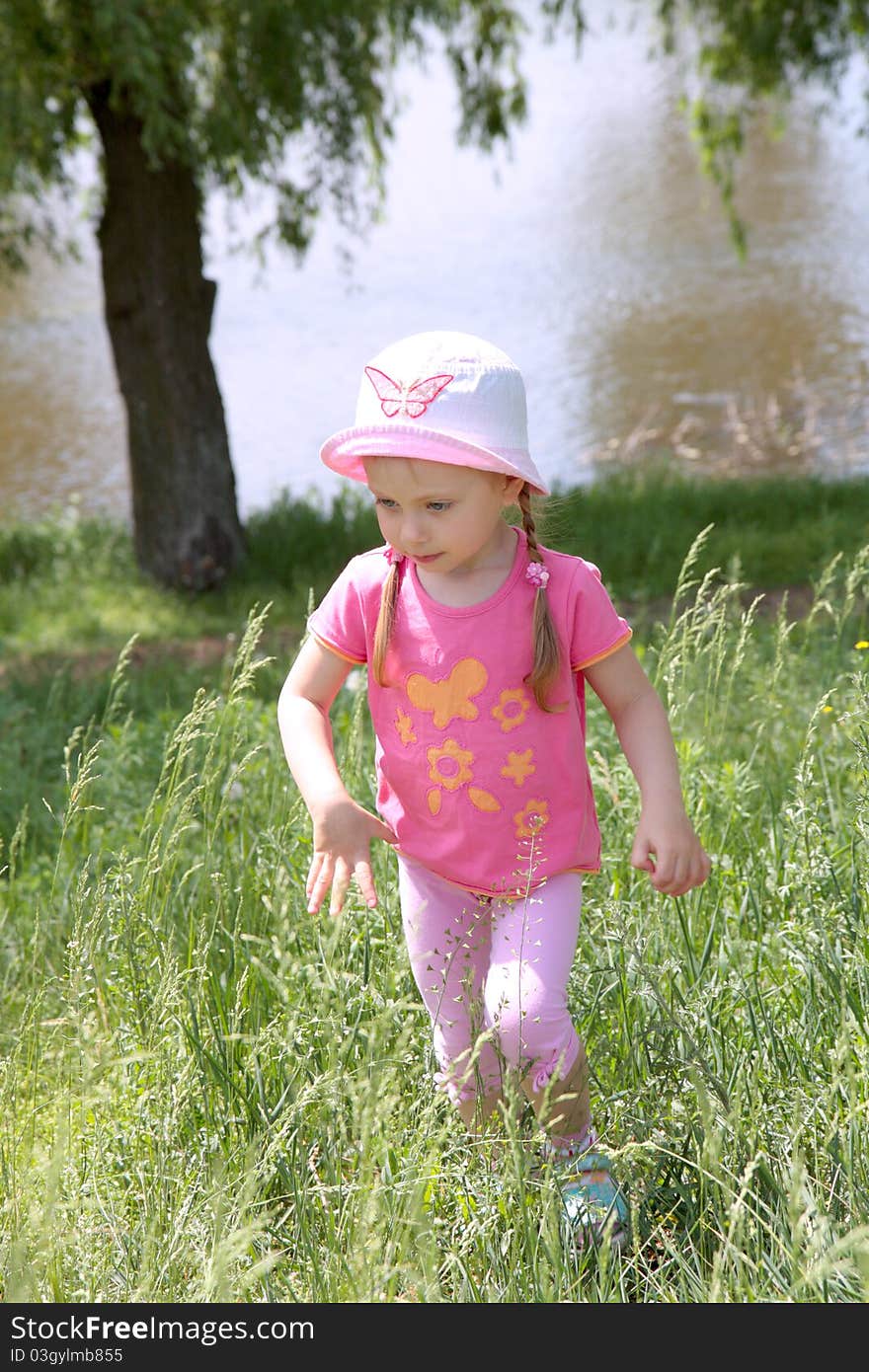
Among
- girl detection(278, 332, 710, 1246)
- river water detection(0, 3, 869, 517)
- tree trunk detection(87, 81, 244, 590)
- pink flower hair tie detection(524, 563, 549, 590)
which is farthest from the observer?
river water detection(0, 3, 869, 517)

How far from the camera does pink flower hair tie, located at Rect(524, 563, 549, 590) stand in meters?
2.29

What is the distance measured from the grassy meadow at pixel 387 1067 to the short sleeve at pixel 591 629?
179 mm

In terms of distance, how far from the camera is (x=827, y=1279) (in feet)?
6.06

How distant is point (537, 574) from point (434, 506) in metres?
0.21

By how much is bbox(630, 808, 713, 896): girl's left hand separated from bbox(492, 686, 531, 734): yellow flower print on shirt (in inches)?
10.6

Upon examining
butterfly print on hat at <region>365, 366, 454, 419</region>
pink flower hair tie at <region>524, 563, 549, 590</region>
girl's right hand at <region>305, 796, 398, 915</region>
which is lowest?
girl's right hand at <region>305, 796, 398, 915</region>

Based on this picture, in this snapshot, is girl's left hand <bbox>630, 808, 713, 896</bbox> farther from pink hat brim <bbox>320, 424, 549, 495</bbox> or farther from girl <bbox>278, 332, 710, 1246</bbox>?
pink hat brim <bbox>320, 424, 549, 495</bbox>

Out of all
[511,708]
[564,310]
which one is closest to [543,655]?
[511,708]

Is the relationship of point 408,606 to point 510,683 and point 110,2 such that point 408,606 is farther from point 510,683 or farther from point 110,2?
point 110,2

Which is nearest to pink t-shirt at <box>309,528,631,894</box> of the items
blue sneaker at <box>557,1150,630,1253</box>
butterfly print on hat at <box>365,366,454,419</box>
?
butterfly print on hat at <box>365,366,454,419</box>

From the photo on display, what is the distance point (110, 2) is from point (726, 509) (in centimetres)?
428

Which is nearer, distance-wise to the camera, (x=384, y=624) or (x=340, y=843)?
(x=340, y=843)

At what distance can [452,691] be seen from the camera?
2305 mm

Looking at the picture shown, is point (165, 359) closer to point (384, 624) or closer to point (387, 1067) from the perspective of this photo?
point (384, 624)
